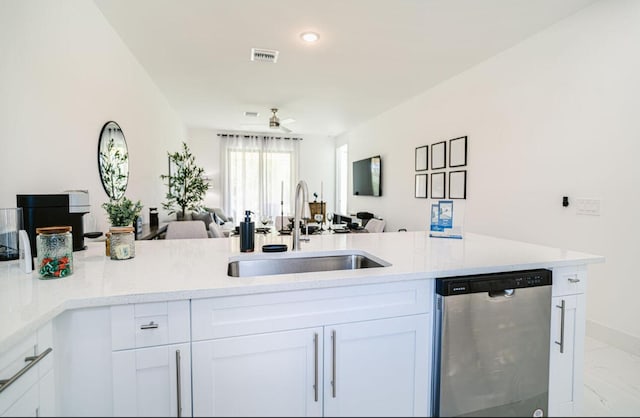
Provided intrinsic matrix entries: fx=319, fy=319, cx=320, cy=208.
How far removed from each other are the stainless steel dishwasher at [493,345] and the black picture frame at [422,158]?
3.33 meters

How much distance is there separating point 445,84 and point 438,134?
2.11ft

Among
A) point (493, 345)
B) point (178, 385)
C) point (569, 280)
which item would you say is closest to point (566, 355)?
point (569, 280)

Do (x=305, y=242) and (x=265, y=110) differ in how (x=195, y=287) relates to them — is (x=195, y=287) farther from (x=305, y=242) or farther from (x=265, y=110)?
(x=265, y=110)

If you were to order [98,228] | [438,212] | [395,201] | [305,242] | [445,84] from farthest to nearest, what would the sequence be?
1. [395,201]
2. [445,84]
3. [98,228]
4. [438,212]
5. [305,242]

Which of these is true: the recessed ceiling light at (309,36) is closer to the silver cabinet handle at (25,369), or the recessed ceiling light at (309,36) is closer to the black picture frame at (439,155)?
the black picture frame at (439,155)

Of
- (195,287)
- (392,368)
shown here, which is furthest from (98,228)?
(392,368)

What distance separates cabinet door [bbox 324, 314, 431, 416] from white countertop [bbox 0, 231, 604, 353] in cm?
20

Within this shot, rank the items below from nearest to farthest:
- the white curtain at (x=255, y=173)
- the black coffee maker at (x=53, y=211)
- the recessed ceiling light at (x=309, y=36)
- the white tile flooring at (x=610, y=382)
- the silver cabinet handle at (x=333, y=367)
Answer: the silver cabinet handle at (x=333, y=367), the black coffee maker at (x=53, y=211), the white tile flooring at (x=610, y=382), the recessed ceiling light at (x=309, y=36), the white curtain at (x=255, y=173)

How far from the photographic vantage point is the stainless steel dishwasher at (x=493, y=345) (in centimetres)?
130

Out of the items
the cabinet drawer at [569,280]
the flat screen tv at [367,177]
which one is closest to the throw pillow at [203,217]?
the flat screen tv at [367,177]

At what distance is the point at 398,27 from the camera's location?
111 inches

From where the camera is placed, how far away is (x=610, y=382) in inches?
77.7

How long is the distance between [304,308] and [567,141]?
2.81 meters

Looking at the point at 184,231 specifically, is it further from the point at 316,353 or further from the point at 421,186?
the point at 421,186
